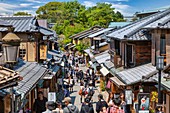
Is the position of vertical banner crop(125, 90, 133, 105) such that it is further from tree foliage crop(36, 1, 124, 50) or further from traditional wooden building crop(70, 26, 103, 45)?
tree foliage crop(36, 1, 124, 50)

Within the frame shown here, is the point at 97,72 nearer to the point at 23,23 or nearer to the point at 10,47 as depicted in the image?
the point at 23,23

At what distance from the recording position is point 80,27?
78688 millimetres

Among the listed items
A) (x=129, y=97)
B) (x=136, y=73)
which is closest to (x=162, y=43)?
(x=136, y=73)

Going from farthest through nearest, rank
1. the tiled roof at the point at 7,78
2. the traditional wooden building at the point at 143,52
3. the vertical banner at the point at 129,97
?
the vertical banner at the point at 129,97 → the traditional wooden building at the point at 143,52 → the tiled roof at the point at 7,78

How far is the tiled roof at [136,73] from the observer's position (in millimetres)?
17450

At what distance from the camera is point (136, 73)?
62.1ft

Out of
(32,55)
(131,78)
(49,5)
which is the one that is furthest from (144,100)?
(49,5)

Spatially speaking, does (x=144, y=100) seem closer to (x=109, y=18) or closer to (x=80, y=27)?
(x=109, y=18)

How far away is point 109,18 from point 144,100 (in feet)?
196

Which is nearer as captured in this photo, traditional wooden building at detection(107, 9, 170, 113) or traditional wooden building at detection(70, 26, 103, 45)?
traditional wooden building at detection(107, 9, 170, 113)

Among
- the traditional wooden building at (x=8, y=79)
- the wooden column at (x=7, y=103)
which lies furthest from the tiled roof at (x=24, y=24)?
the traditional wooden building at (x=8, y=79)

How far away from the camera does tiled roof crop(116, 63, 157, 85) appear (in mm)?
17450

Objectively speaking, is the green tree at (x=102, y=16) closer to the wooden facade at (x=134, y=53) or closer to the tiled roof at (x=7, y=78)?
the wooden facade at (x=134, y=53)

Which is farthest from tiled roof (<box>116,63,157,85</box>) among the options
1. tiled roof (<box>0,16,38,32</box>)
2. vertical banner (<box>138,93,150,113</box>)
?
tiled roof (<box>0,16,38,32</box>)
